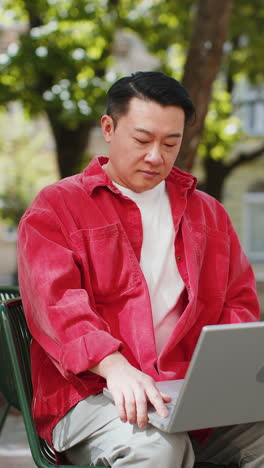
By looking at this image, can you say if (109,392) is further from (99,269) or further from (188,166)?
(188,166)

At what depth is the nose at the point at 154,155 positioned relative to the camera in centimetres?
232

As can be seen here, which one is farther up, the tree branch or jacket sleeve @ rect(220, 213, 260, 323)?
jacket sleeve @ rect(220, 213, 260, 323)

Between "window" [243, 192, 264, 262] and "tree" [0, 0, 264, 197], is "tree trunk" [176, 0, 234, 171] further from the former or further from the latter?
"window" [243, 192, 264, 262]

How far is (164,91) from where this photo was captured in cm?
230

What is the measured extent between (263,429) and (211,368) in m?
0.50

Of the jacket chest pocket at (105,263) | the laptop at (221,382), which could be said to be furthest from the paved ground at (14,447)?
the laptop at (221,382)

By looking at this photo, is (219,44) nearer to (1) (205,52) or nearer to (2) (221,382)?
(1) (205,52)

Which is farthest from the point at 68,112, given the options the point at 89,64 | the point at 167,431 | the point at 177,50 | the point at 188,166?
the point at 167,431

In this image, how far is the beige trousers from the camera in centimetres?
192

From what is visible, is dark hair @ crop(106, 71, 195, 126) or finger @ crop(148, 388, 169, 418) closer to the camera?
finger @ crop(148, 388, 169, 418)

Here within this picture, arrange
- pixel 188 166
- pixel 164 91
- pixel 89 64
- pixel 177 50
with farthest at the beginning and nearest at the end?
pixel 177 50 < pixel 89 64 < pixel 188 166 < pixel 164 91

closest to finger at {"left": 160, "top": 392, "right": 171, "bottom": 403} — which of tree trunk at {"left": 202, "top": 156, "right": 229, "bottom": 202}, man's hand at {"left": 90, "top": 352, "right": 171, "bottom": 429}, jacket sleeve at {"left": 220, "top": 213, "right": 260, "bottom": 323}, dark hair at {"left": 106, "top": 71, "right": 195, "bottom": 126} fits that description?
man's hand at {"left": 90, "top": 352, "right": 171, "bottom": 429}

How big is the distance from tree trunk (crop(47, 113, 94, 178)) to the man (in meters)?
10.9

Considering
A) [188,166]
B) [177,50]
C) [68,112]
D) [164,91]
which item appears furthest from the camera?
[177,50]
